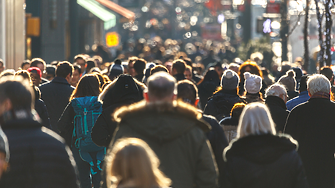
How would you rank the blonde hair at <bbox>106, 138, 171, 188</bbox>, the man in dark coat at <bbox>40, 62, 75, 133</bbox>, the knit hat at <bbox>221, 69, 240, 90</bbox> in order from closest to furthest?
the blonde hair at <bbox>106, 138, 171, 188</bbox> → the knit hat at <bbox>221, 69, 240, 90</bbox> → the man in dark coat at <bbox>40, 62, 75, 133</bbox>

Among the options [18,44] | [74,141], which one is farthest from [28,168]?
[18,44]

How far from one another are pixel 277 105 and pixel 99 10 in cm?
2632

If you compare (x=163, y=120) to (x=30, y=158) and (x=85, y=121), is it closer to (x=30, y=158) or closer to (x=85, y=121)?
(x=30, y=158)

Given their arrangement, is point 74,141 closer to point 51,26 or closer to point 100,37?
point 51,26

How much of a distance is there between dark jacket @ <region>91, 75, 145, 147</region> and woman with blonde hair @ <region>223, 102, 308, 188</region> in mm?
2104

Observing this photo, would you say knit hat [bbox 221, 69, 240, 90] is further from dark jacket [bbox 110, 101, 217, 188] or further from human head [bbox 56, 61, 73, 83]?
dark jacket [bbox 110, 101, 217, 188]

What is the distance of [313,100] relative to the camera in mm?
6762

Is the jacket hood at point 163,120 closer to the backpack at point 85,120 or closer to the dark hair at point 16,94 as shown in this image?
the dark hair at point 16,94

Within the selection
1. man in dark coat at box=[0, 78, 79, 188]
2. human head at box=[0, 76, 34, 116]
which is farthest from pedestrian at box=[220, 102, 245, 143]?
human head at box=[0, 76, 34, 116]

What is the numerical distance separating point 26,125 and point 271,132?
5.81 feet

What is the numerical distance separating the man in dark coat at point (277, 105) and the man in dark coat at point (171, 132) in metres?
2.85

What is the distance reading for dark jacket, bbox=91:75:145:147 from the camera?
6.46m

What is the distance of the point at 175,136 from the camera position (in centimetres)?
442

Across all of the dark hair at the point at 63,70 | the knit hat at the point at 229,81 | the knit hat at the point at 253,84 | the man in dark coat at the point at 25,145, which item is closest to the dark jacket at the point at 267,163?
the man in dark coat at the point at 25,145
